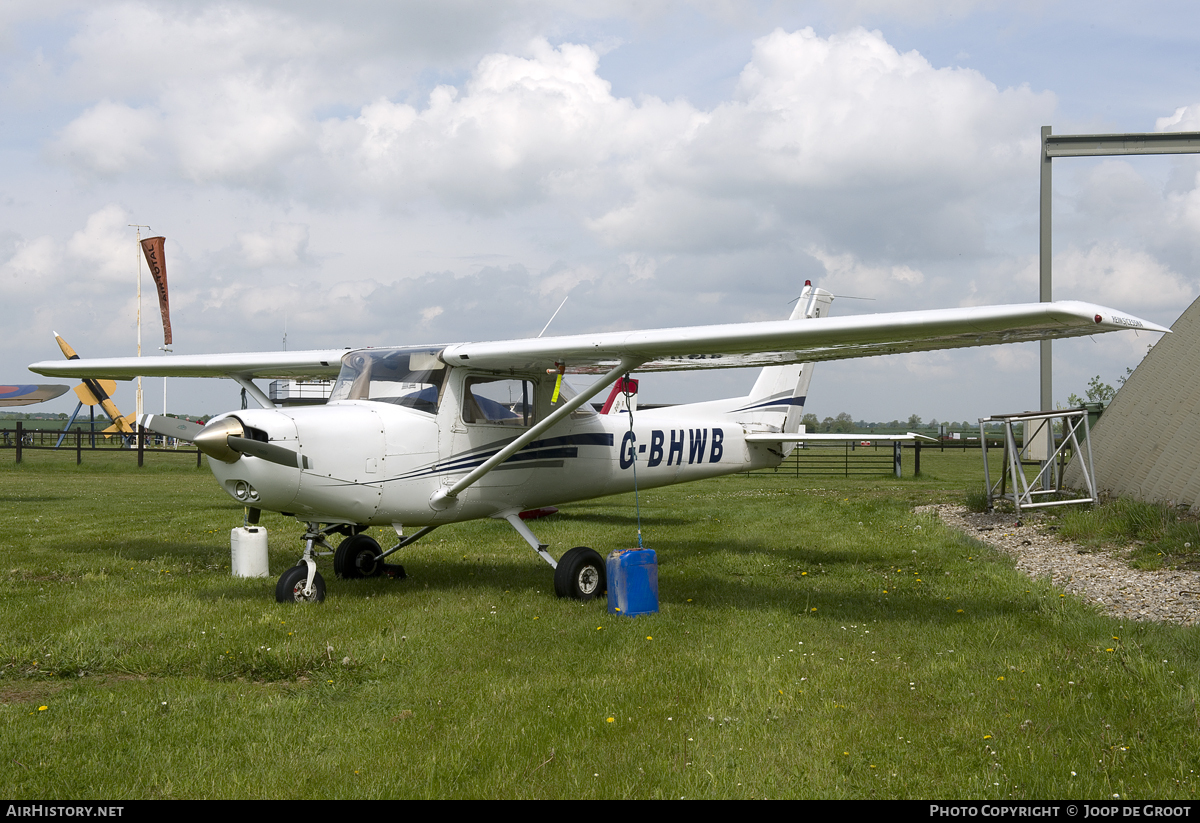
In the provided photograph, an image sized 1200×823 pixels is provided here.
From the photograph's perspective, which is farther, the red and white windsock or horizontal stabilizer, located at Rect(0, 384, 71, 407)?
the red and white windsock

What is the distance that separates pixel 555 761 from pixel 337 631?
3201 millimetres

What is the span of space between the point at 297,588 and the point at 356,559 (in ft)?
5.77

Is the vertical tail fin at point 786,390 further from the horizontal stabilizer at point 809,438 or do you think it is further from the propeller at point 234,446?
the propeller at point 234,446

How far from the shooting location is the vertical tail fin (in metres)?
13.1

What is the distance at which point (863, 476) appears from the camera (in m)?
29.5

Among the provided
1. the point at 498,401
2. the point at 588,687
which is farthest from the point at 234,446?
the point at 588,687

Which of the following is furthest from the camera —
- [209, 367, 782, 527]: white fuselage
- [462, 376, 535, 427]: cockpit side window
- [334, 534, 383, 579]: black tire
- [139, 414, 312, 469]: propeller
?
[334, 534, 383, 579]: black tire

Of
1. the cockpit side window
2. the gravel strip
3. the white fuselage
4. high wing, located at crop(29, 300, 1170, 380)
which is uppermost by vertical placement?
high wing, located at crop(29, 300, 1170, 380)

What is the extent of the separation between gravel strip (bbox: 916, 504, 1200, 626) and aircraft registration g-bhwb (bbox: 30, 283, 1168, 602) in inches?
94.2

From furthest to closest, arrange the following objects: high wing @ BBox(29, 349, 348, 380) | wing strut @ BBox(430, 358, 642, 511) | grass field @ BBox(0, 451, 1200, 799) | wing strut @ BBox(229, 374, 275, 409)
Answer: wing strut @ BBox(229, 374, 275, 409) < high wing @ BBox(29, 349, 348, 380) < wing strut @ BBox(430, 358, 642, 511) < grass field @ BBox(0, 451, 1200, 799)

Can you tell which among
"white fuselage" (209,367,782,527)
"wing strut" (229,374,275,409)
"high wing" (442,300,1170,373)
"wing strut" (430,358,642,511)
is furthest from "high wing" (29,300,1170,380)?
"white fuselage" (209,367,782,527)

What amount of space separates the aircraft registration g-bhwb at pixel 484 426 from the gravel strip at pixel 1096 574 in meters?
2.39

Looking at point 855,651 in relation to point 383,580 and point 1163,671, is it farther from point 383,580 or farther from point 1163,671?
point 383,580

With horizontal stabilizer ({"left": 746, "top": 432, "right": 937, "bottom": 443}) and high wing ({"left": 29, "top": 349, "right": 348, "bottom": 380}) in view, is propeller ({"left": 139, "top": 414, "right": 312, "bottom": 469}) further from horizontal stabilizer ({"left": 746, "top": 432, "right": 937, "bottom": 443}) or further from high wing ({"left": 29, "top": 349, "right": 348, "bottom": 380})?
horizontal stabilizer ({"left": 746, "top": 432, "right": 937, "bottom": 443})
